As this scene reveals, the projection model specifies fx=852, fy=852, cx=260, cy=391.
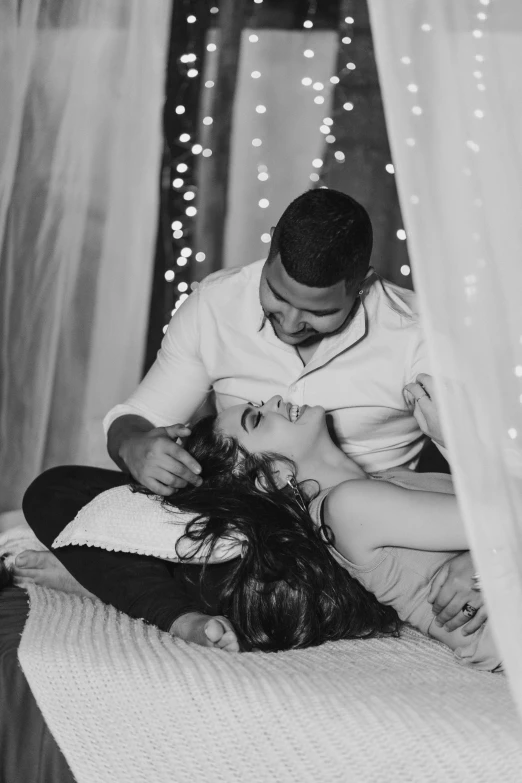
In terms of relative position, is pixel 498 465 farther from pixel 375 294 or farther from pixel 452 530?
pixel 375 294

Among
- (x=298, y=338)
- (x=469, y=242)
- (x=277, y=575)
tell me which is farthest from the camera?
(x=298, y=338)

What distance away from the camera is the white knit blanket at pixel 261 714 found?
105cm

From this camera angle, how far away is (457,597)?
1.36m

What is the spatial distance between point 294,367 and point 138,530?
517 mm

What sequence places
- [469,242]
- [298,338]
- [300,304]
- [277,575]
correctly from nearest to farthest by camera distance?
[469,242] → [277,575] → [300,304] → [298,338]

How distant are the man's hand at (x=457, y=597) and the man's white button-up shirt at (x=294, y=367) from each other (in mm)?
499

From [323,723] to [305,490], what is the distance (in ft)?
1.87

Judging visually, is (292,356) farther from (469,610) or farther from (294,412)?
(469,610)

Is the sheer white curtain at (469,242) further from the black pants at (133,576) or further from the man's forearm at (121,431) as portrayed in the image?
the man's forearm at (121,431)

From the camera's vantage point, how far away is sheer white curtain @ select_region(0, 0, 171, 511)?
2020 millimetres

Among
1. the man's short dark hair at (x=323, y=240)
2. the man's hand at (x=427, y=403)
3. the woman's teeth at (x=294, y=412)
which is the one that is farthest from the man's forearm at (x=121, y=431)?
the man's hand at (x=427, y=403)

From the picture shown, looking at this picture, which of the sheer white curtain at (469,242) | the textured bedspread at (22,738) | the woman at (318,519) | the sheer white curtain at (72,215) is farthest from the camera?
the sheer white curtain at (72,215)

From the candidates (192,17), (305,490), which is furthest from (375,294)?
(192,17)

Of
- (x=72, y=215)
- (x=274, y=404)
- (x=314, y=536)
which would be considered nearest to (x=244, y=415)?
(x=274, y=404)
